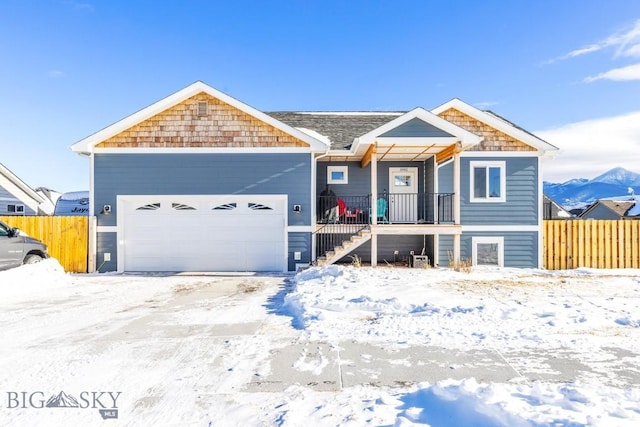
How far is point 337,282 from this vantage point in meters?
7.80

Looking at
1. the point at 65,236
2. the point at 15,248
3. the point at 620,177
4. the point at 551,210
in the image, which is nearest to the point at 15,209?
the point at 65,236

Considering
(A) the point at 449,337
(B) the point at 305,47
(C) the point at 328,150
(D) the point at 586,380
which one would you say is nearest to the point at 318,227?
(C) the point at 328,150

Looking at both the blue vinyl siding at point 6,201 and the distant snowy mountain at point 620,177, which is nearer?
the blue vinyl siding at point 6,201

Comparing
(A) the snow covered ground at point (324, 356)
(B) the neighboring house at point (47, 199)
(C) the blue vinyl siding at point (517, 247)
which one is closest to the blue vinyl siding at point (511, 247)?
(C) the blue vinyl siding at point (517, 247)

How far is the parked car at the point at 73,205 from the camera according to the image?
17516mm

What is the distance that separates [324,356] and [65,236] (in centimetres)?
1050

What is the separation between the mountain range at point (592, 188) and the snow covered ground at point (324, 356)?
156ft

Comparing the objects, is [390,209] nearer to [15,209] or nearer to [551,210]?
[551,210]

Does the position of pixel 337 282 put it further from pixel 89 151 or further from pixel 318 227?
pixel 89 151

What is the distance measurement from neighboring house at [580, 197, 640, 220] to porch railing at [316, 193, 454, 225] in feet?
72.1

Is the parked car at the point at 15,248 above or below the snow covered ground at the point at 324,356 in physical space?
above

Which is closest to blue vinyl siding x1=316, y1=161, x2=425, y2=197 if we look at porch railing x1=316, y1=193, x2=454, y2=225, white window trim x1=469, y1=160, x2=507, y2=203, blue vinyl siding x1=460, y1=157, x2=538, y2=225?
porch railing x1=316, y1=193, x2=454, y2=225

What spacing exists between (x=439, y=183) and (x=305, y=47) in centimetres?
915

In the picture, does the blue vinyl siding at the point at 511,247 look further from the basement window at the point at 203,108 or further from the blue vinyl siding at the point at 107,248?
the blue vinyl siding at the point at 107,248
